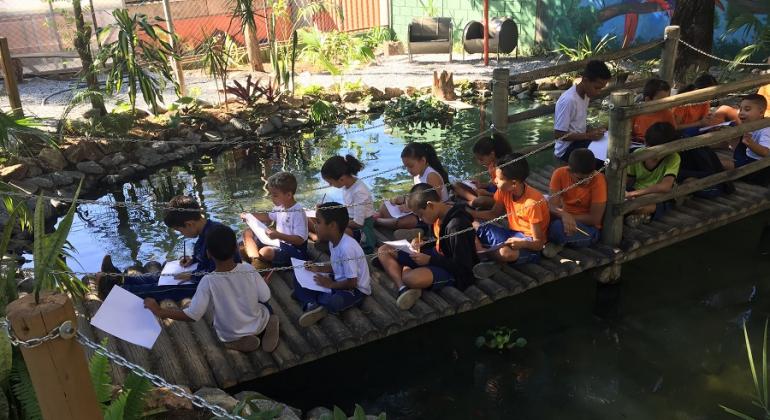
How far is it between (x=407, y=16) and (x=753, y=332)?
14928 mm

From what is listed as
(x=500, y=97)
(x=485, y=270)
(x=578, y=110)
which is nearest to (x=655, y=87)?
(x=578, y=110)

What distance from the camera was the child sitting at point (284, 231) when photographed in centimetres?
499

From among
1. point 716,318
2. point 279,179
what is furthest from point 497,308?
point 279,179

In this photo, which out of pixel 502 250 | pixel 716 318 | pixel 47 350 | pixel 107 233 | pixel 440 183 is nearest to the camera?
pixel 47 350

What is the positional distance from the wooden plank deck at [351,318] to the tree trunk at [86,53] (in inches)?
241

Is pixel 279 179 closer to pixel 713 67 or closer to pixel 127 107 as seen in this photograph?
pixel 127 107

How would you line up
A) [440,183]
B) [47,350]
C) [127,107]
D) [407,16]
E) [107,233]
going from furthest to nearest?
1. [407,16]
2. [127,107]
3. [107,233]
4. [440,183]
5. [47,350]

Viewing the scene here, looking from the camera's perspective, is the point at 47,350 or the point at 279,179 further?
the point at 279,179

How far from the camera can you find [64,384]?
7.20ft

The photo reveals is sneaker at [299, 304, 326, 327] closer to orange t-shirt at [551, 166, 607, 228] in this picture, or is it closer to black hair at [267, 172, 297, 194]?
black hair at [267, 172, 297, 194]

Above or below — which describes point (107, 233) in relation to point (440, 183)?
below

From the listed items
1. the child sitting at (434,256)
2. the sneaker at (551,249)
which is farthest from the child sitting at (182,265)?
the sneaker at (551,249)

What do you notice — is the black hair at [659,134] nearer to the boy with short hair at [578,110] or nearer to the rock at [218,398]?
the boy with short hair at [578,110]

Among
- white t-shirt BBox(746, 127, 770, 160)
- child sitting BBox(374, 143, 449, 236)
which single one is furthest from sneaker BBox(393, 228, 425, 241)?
white t-shirt BBox(746, 127, 770, 160)
